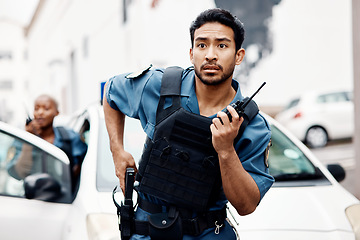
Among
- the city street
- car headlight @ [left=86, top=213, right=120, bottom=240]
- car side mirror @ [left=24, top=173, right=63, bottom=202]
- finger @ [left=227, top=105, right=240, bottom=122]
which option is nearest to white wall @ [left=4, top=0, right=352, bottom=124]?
the city street

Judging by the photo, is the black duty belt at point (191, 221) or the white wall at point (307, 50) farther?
the white wall at point (307, 50)

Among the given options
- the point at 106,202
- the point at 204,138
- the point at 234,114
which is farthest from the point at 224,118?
the point at 106,202

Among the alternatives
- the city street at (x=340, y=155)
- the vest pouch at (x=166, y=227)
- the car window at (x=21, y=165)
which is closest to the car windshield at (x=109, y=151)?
the car window at (x=21, y=165)

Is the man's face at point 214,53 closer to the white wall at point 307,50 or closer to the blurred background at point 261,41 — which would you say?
the blurred background at point 261,41

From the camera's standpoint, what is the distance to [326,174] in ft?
10.2

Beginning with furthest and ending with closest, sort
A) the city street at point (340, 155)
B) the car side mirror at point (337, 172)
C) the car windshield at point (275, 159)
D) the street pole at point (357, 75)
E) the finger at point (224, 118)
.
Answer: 1. the city street at point (340, 155)
2. the street pole at point (357, 75)
3. the car side mirror at point (337, 172)
4. the car windshield at point (275, 159)
5. the finger at point (224, 118)

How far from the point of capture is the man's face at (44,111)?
13.0 feet

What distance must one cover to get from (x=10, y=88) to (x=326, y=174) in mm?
48571

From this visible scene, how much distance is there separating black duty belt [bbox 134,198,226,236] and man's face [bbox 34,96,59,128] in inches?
91.5

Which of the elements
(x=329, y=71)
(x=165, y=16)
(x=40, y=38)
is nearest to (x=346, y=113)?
(x=329, y=71)

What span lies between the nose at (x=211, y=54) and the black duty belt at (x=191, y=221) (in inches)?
21.9

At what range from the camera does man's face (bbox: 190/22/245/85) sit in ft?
5.70

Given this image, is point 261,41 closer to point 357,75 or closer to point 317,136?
point 317,136

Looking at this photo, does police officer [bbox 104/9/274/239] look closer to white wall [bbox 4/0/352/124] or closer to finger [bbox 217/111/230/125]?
finger [bbox 217/111/230/125]
